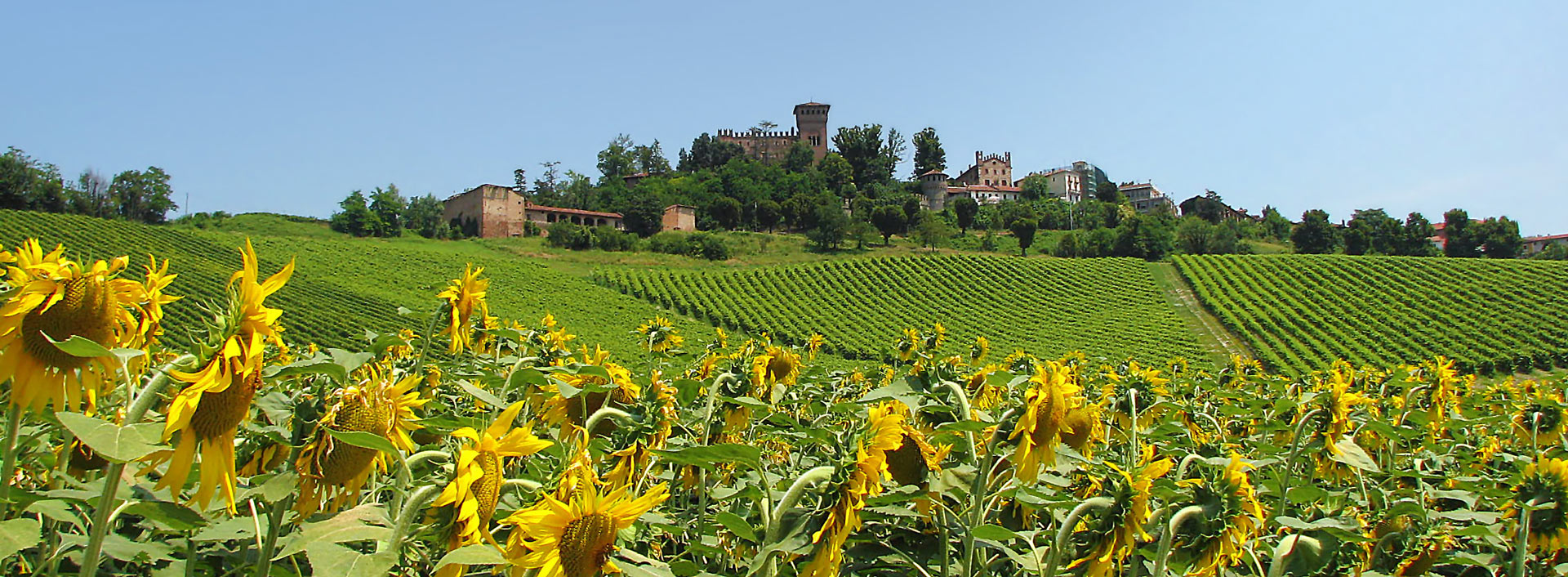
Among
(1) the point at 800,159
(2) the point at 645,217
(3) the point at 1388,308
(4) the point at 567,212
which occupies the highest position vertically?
(1) the point at 800,159

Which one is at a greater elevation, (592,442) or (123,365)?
(123,365)

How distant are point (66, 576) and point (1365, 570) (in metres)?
2.78

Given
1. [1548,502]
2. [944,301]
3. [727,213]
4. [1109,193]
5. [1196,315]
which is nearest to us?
[1548,502]

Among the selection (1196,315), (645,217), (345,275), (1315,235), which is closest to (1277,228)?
(1315,235)

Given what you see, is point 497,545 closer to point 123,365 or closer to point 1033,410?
point 123,365

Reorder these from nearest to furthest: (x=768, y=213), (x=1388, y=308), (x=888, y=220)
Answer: (x=1388, y=308) < (x=888, y=220) < (x=768, y=213)

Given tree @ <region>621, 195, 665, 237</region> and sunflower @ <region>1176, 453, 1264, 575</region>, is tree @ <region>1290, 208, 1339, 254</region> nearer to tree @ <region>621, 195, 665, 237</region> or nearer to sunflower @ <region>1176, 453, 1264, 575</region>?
tree @ <region>621, 195, 665, 237</region>

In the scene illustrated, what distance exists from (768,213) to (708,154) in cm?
3566

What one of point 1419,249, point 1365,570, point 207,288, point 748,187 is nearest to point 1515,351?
point 1419,249

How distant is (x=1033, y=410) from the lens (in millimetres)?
1857

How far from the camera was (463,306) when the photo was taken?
8.43 ft

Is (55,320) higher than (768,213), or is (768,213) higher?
(768,213)

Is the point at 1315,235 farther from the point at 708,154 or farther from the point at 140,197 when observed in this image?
the point at 140,197

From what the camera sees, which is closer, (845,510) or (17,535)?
(17,535)
